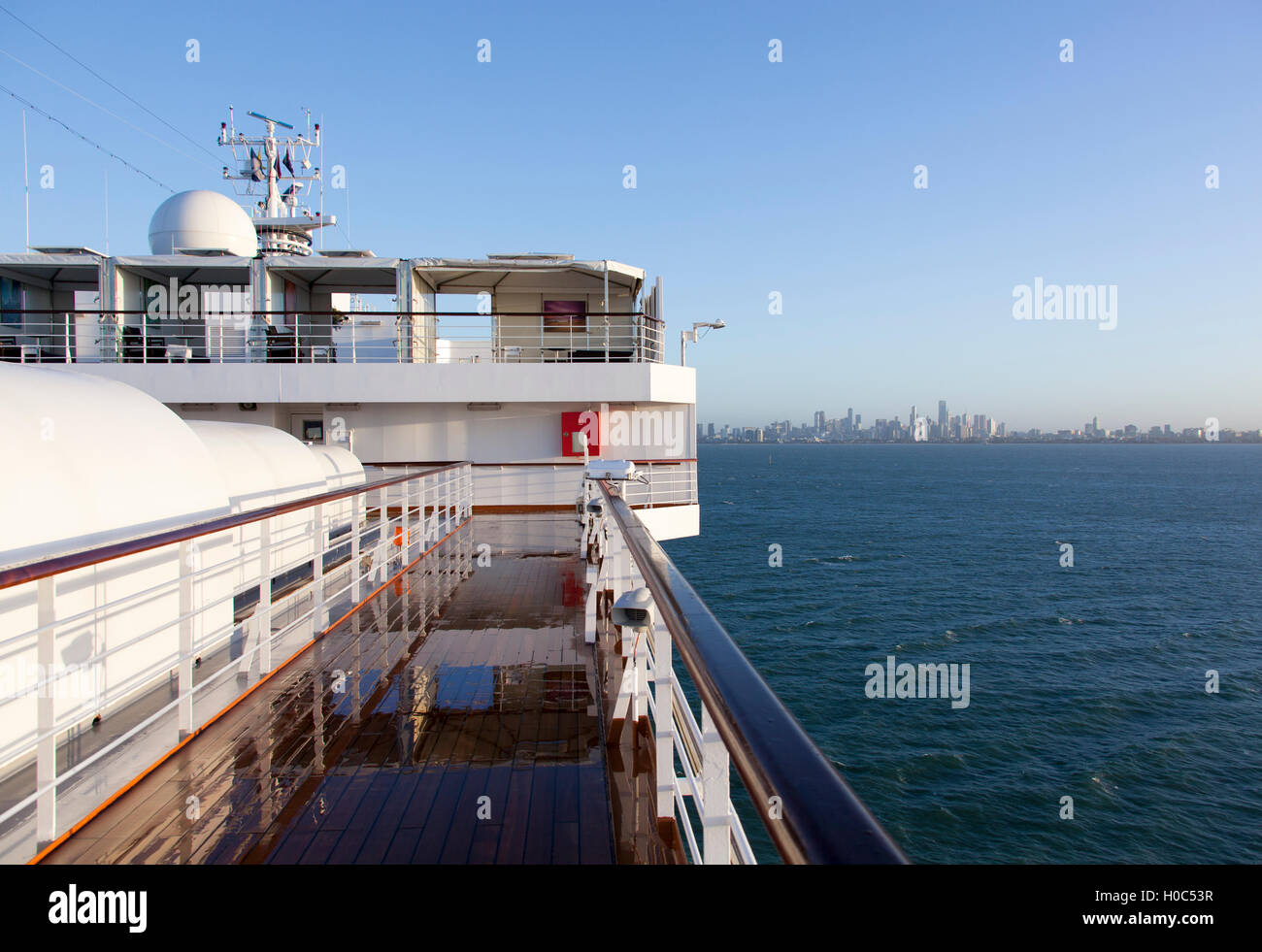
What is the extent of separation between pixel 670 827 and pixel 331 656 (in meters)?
3.44

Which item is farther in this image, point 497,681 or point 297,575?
point 297,575

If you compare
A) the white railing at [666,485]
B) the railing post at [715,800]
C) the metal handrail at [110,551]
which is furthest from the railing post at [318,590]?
the white railing at [666,485]

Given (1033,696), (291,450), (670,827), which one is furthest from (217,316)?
(1033,696)

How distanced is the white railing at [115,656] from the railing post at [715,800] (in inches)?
91.3

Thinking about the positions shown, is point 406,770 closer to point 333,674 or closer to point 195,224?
point 333,674

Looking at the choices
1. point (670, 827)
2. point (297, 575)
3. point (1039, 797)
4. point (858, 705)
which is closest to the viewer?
Answer: point (670, 827)

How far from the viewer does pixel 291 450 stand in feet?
30.0

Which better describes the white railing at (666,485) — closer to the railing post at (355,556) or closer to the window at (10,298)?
the railing post at (355,556)

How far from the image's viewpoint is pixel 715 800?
1741mm

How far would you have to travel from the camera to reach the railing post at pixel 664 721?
2.67 meters

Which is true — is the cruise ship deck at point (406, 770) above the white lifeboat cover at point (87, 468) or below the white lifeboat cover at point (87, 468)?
below
